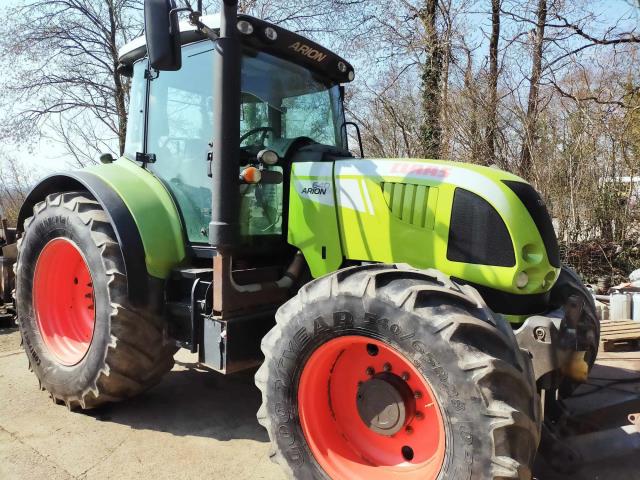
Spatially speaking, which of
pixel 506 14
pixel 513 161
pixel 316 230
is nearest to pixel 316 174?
pixel 316 230

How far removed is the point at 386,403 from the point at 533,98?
7.86 metres

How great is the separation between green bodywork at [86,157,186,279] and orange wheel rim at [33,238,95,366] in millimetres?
724

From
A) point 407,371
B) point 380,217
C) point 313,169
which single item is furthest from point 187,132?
point 407,371

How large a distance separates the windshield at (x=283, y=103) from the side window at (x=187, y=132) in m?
0.25

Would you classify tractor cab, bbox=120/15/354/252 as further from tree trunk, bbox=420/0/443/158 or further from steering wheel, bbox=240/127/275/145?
tree trunk, bbox=420/0/443/158

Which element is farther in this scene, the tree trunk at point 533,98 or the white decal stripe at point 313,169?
the tree trunk at point 533,98

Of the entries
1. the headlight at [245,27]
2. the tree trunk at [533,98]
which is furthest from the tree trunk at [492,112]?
the headlight at [245,27]

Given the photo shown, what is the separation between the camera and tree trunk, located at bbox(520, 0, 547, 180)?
8.13 metres

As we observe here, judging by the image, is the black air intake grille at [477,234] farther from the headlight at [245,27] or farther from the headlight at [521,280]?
the headlight at [245,27]

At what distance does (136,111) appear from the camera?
363 centimetres

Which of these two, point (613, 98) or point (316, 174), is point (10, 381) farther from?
point (613, 98)

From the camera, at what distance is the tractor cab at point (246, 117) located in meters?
3.09

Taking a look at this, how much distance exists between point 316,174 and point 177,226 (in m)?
0.98

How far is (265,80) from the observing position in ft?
10.6
